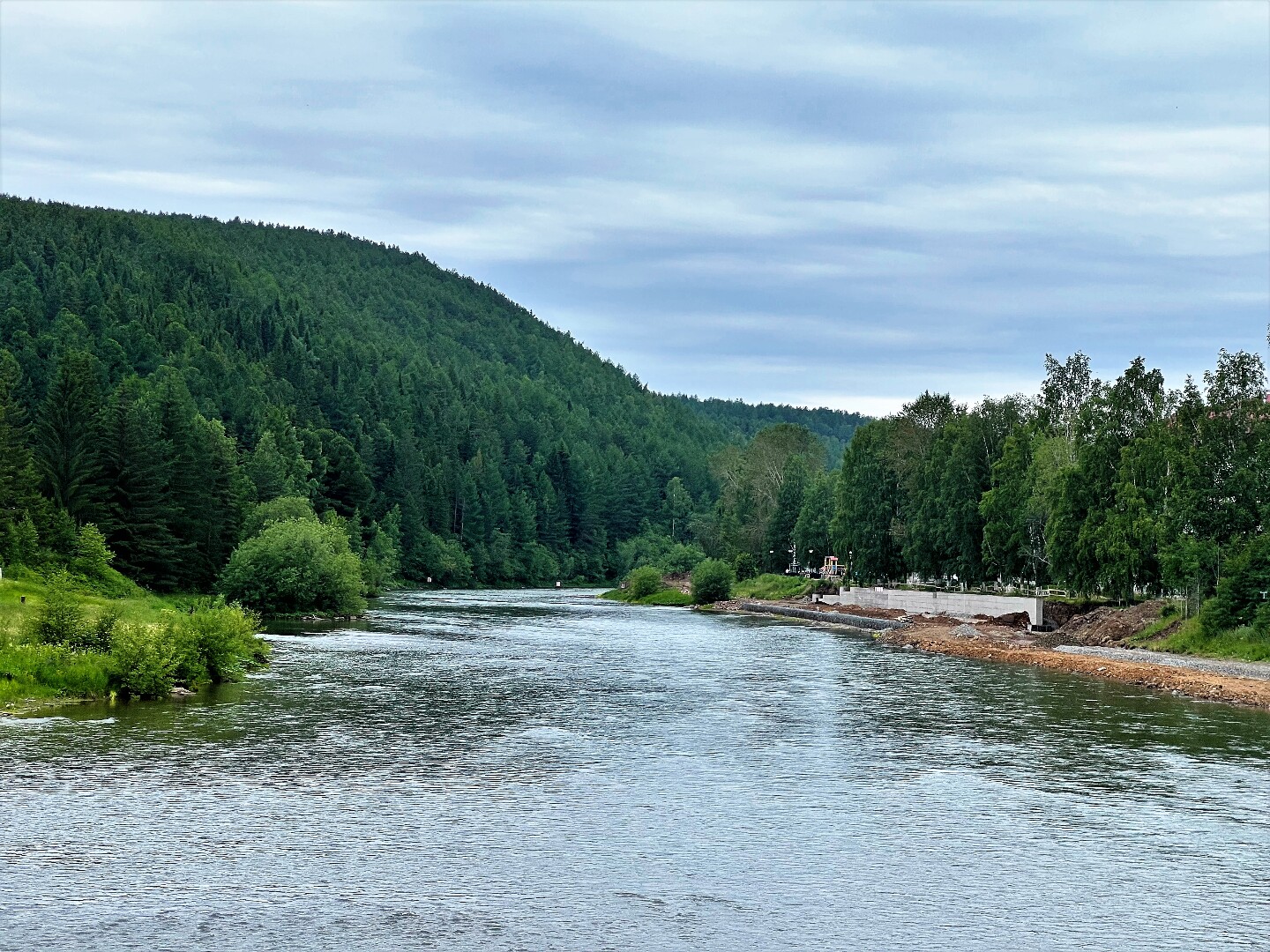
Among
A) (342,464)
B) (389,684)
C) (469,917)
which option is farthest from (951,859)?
(342,464)

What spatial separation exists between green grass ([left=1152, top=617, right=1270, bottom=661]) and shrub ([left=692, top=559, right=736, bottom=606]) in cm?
7358

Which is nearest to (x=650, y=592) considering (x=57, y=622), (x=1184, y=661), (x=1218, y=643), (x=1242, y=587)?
(x=1218, y=643)

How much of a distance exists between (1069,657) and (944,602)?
115 feet

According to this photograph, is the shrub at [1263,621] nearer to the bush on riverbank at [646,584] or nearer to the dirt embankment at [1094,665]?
the dirt embankment at [1094,665]

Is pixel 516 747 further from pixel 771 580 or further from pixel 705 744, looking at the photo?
pixel 771 580

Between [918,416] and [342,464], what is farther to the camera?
[342,464]

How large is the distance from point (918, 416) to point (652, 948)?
10906cm

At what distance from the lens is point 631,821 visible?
102 feet

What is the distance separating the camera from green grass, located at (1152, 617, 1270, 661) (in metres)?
65.9

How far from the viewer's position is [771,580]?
502 ft

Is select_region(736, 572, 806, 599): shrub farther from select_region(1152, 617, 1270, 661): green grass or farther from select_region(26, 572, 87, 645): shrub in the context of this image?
select_region(26, 572, 87, 645): shrub

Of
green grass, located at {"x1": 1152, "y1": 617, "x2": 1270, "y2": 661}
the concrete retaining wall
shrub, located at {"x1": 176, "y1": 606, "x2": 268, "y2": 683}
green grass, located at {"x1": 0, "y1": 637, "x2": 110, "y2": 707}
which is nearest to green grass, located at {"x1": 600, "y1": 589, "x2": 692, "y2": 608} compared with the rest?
the concrete retaining wall

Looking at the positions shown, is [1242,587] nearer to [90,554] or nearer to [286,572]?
[286,572]

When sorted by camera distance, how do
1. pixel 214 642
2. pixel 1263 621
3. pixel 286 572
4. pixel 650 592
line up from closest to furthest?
pixel 214 642, pixel 1263 621, pixel 286 572, pixel 650 592
